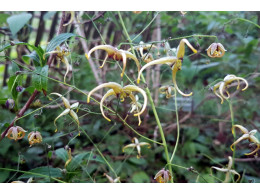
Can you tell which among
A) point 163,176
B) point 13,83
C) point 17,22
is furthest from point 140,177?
point 17,22

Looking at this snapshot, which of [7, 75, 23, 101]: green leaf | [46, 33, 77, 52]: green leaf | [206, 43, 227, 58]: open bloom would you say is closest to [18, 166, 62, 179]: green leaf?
[7, 75, 23, 101]: green leaf

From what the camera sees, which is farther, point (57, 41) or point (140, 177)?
point (140, 177)

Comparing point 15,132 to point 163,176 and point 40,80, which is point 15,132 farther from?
point 163,176

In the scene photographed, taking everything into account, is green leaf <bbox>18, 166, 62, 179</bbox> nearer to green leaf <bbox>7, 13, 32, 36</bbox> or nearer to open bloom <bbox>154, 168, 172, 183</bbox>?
open bloom <bbox>154, 168, 172, 183</bbox>

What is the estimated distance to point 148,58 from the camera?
29.0 inches

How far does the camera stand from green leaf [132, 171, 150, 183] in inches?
34.9

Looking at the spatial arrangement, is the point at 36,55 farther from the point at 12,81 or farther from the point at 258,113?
the point at 258,113

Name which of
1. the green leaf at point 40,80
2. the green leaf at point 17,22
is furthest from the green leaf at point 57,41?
the green leaf at point 17,22

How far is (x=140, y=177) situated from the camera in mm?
897

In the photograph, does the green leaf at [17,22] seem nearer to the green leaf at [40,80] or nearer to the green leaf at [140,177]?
the green leaf at [40,80]

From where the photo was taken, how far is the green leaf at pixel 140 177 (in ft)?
2.90

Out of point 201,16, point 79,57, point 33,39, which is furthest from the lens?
point 201,16
